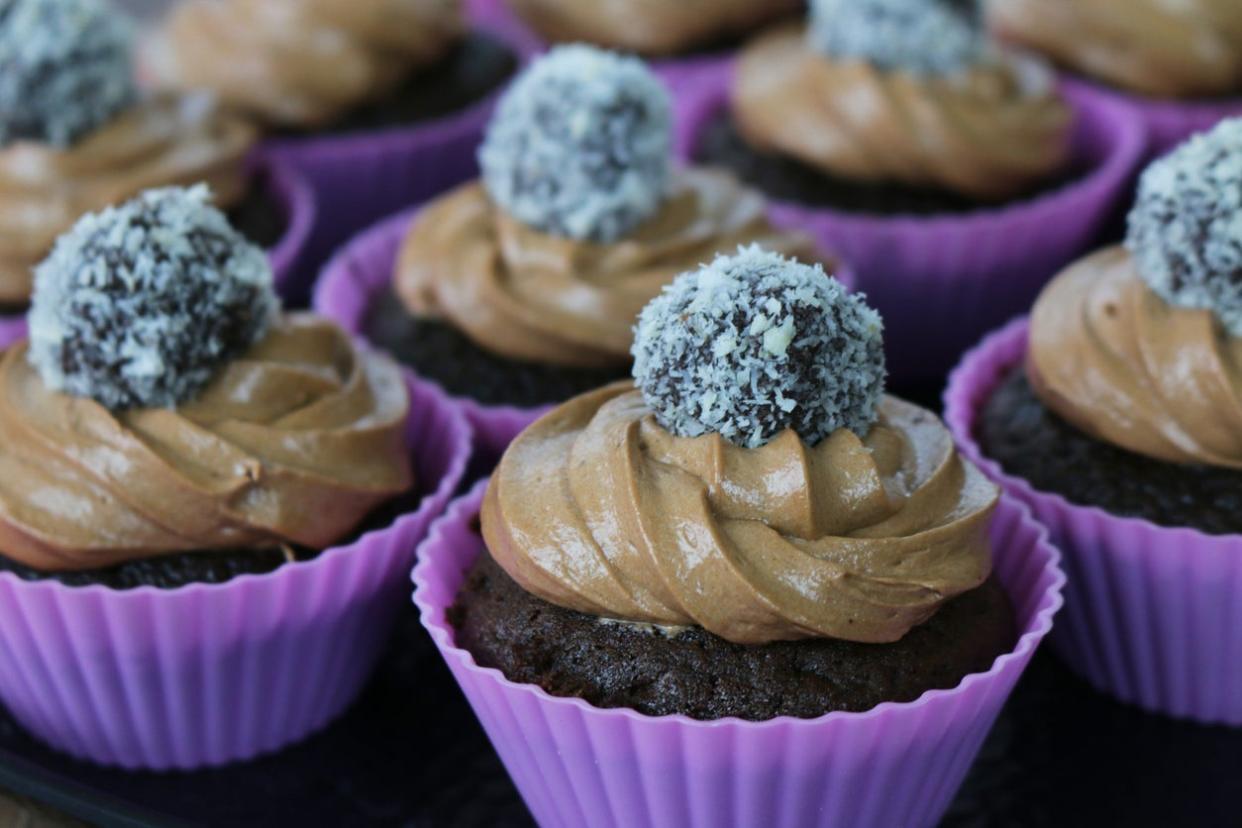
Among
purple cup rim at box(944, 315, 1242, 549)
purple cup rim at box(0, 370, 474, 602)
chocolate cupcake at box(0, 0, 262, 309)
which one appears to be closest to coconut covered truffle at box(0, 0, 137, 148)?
chocolate cupcake at box(0, 0, 262, 309)

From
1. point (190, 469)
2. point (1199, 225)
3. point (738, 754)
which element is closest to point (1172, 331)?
point (1199, 225)

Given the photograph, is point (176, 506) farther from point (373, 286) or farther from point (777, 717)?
point (373, 286)

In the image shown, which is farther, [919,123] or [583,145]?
[919,123]

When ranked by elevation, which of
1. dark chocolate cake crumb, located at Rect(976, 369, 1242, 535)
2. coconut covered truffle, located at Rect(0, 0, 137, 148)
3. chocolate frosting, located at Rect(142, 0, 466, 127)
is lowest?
dark chocolate cake crumb, located at Rect(976, 369, 1242, 535)

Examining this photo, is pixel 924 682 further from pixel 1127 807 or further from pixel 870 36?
pixel 870 36

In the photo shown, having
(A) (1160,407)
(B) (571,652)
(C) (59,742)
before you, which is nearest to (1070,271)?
(A) (1160,407)

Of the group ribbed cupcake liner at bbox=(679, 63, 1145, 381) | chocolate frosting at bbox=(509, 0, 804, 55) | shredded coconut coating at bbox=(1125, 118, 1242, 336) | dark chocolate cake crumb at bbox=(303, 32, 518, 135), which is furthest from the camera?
chocolate frosting at bbox=(509, 0, 804, 55)

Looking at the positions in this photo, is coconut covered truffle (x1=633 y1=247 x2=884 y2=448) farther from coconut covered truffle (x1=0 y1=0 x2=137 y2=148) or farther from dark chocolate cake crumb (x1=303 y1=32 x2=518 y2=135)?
dark chocolate cake crumb (x1=303 y1=32 x2=518 y2=135)
